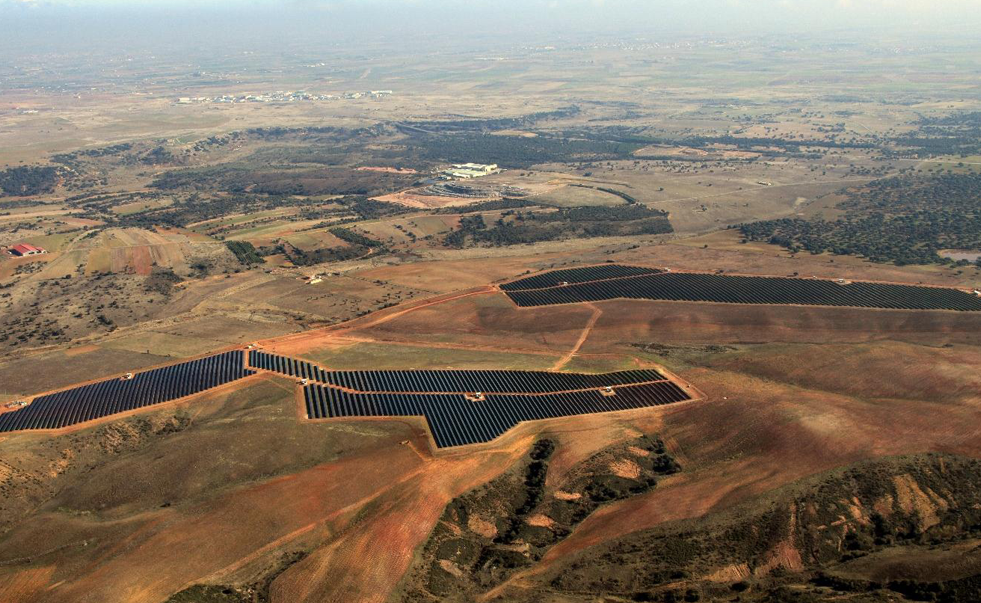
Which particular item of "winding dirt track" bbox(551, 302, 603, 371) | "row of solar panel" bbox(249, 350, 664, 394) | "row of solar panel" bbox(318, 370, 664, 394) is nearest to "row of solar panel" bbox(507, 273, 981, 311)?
"winding dirt track" bbox(551, 302, 603, 371)

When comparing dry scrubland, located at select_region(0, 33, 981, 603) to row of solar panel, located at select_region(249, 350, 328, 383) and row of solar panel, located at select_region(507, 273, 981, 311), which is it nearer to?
row of solar panel, located at select_region(249, 350, 328, 383)

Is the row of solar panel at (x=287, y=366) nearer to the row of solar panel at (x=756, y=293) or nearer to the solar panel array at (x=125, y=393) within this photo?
the solar panel array at (x=125, y=393)

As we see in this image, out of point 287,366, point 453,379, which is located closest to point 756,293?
point 453,379

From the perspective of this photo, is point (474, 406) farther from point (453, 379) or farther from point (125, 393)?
point (125, 393)

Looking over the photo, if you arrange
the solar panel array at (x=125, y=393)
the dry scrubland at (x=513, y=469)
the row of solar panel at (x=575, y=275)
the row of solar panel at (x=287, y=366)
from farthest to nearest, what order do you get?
the row of solar panel at (x=575, y=275) < the row of solar panel at (x=287, y=366) < the solar panel array at (x=125, y=393) < the dry scrubland at (x=513, y=469)

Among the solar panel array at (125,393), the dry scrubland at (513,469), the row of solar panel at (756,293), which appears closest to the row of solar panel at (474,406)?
the dry scrubland at (513,469)

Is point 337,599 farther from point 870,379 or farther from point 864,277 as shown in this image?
point 864,277
